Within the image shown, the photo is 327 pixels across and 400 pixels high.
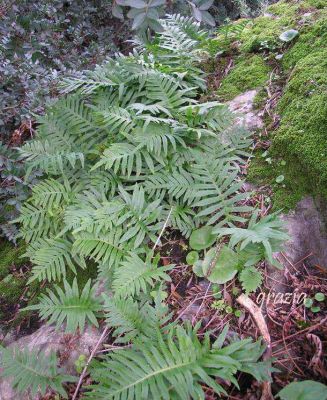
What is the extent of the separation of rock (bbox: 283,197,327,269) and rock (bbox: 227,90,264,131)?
2.82 ft

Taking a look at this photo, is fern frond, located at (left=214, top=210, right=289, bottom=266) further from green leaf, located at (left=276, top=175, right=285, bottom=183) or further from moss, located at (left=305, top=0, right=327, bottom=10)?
moss, located at (left=305, top=0, right=327, bottom=10)

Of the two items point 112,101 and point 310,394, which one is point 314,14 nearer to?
point 112,101

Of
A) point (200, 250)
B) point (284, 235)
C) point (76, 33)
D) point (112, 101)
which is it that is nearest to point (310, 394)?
point (284, 235)

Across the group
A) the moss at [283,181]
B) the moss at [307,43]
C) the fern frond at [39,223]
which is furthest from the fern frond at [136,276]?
the moss at [307,43]

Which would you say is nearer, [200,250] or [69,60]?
[200,250]

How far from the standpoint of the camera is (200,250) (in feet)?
8.46

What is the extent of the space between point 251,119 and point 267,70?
68 centimetres

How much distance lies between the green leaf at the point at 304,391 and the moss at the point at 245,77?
249 centimetres

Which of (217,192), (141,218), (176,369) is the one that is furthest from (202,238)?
(176,369)

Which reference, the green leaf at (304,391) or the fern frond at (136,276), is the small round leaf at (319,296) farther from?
the fern frond at (136,276)

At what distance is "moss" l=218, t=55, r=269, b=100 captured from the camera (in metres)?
3.43

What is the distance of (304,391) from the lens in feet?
5.25

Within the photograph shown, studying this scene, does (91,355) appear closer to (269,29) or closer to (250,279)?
(250,279)

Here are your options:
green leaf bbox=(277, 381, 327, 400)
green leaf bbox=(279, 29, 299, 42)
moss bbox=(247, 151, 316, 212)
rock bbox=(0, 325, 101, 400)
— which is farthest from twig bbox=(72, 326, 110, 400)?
green leaf bbox=(279, 29, 299, 42)
